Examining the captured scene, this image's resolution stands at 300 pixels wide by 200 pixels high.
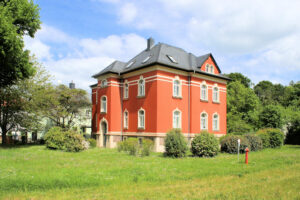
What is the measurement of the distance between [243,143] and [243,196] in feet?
43.1

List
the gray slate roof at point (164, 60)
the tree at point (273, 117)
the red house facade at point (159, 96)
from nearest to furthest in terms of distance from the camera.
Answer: the red house facade at point (159, 96), the gray slate roof at point (164, 60), the tree at point (273, 117)

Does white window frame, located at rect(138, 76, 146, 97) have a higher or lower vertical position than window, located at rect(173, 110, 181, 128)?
higher

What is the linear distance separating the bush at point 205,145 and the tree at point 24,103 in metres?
17.2

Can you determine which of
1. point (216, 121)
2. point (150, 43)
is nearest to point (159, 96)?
point (150, 43)

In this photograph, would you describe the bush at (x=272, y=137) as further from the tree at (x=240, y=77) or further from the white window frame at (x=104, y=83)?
the tree at (x=240, y=77)

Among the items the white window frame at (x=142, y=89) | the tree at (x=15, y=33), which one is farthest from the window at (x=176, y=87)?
the tree at (x=15, y=33)

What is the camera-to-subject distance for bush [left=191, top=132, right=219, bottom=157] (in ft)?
54.7

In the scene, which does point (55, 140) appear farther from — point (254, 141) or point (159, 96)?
point (254, 141)

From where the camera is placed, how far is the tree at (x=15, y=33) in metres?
14.6

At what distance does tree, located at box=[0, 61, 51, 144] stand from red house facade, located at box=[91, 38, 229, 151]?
5962 mm

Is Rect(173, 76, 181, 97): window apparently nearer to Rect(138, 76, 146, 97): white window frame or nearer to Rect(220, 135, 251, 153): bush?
Rect(138, 76, 146, 97): white window frame

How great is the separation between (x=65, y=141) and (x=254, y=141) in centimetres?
1535

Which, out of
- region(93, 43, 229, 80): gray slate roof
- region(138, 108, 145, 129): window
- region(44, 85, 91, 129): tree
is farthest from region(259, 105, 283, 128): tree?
region(44, 85, 91, 129): tree

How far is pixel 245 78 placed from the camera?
52094 mm
